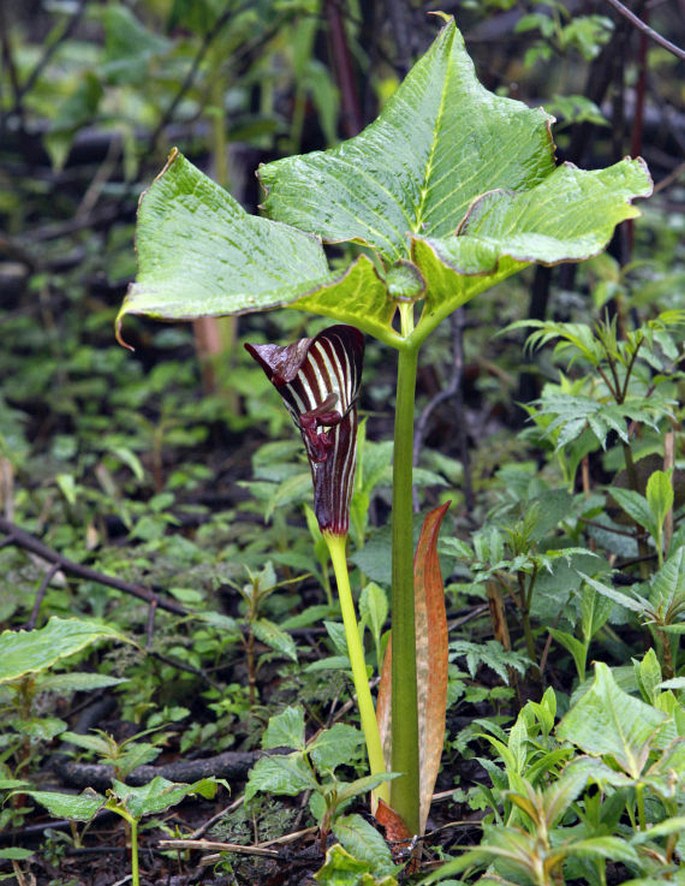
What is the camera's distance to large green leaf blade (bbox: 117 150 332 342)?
90 centimetres

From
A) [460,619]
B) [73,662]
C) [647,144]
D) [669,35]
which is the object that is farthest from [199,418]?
[669,35]

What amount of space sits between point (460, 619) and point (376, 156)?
79 centimetres

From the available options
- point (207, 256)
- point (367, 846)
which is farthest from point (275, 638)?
point (207, 256)

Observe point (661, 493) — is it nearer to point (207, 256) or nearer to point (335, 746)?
point (335, 746)

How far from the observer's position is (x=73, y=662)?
1713mm

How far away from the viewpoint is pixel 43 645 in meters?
1.23

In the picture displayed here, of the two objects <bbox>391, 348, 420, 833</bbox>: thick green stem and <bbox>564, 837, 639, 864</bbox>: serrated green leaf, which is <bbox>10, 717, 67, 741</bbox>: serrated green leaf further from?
<bbox>564, 837, 639, 864</bbox>: serrated green leaf

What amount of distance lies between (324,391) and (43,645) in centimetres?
52

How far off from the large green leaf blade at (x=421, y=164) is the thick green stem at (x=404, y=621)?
22 cm

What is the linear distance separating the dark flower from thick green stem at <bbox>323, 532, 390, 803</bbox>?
0.05m

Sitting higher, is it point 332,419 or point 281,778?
point 332,419

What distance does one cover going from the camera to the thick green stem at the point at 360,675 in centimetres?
115

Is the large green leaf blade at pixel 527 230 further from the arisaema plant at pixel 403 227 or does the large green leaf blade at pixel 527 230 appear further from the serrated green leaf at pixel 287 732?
the serrated green leaf at pixel 287 732

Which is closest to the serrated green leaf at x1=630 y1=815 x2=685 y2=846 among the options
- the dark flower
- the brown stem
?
the dark flower
